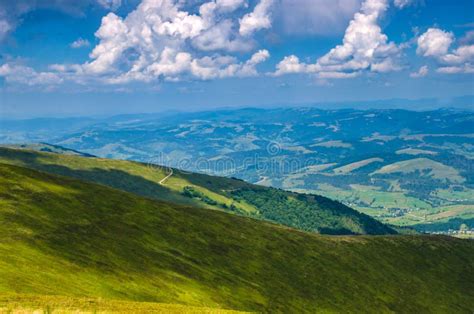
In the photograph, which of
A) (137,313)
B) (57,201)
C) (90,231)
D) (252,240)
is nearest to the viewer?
(137,313)

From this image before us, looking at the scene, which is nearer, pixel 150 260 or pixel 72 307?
pixel 72 307

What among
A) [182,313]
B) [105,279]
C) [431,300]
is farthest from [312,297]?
[182,313]

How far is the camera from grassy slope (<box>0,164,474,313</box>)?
295 feet

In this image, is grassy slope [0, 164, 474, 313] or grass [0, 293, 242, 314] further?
grassy slope [0, 164, 474, 313]

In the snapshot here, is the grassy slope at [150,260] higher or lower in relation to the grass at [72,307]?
lower

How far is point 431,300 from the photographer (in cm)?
19550

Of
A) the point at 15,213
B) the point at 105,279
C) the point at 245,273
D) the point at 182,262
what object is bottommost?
the point at 245,273

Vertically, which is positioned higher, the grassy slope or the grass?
the grass

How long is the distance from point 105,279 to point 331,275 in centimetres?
11217

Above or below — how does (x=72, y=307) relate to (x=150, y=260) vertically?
above

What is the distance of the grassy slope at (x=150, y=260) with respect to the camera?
90.0 metres

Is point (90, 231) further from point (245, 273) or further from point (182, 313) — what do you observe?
point (182, 313)

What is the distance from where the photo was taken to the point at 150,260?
124m

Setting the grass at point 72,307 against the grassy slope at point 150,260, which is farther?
the grassy slope at point 150,260
